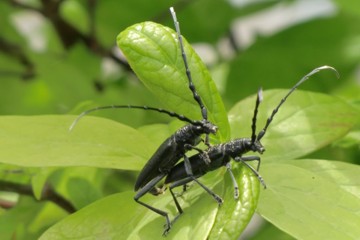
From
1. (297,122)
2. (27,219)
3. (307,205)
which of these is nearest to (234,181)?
(307,205)

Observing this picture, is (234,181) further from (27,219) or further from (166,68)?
(27,219)

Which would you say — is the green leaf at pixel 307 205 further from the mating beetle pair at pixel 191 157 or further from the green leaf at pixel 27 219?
the green leaf at pixel 27 219

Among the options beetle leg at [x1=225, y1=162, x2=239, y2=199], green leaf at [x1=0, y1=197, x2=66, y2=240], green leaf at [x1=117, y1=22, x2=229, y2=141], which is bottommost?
green leaf at [x1=0, y1=197, x2=66, y2=240]

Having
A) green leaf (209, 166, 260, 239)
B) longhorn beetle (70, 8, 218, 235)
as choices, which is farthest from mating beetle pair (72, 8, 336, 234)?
green leaf (209, 166, 260, 239)

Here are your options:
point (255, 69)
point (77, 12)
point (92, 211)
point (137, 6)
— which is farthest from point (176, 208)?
point (77, 12)

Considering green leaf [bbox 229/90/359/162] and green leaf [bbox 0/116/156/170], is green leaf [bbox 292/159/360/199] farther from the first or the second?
green leaf [bbox 0/116/156/170]

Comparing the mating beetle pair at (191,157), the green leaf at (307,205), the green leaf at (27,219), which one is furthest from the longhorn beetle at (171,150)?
the green leaf at (27,219)

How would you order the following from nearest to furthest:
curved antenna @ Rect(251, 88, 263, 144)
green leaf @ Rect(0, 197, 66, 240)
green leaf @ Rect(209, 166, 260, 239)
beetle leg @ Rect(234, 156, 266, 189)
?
1. green leaf @ Rect(209, 166, 260, 239)
2. beetle leg @ Rect(234, 156, 266, 189)
3. curved antenna @ Rect(251, 88, 263, 144)
4. green leaf @ Rect(0, 197, 66, 240)

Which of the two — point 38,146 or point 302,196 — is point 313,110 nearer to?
point 302,196

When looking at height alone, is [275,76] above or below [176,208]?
below
